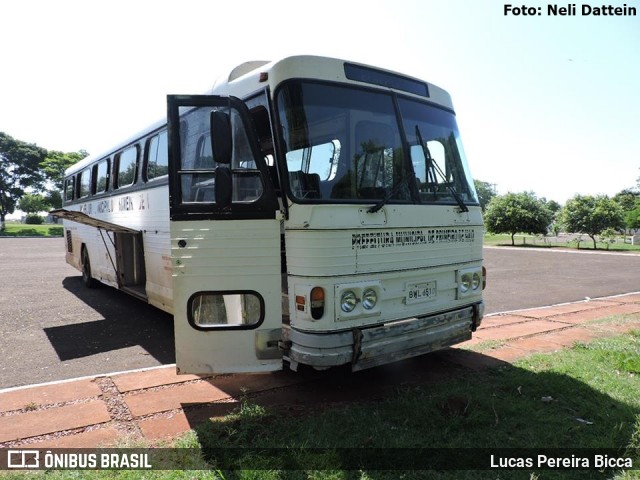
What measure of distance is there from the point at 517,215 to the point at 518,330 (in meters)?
31.3

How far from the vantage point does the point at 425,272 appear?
4.72m

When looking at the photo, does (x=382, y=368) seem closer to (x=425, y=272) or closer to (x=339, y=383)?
(x=339, y=383)

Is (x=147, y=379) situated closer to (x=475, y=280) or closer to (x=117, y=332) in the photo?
(x=117, y=332)

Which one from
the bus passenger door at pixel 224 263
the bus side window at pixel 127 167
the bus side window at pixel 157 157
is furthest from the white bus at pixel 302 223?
Answer: the bus side window at pixel 127 167

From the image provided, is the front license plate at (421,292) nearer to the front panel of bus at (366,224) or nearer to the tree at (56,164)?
the front panel of bus at (366,224)

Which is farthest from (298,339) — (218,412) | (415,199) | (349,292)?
(415,199)

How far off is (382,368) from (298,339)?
1904 mm

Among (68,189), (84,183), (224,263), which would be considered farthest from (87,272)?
(224,263)

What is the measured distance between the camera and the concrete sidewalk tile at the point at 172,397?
423cm

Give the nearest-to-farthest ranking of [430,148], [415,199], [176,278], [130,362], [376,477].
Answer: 1. [376,477]
2. [176,278]
3. [415,199]
4. [430,148]
5. [130,362]

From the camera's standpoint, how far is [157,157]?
6.74 meters

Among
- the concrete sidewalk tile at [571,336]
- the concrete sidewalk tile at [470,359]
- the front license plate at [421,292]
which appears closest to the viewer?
the front license plate at [421,292]

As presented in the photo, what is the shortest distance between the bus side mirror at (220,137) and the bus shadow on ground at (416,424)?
228 centimetres

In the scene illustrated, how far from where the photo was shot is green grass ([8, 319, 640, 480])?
10.5 feet
